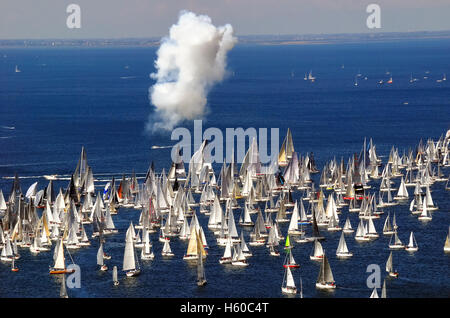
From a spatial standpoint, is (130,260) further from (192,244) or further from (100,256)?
(192,244)

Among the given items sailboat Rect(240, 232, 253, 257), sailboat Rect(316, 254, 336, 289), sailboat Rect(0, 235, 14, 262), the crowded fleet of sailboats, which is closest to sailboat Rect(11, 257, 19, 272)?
sailboat Rect(0, 235, 14, 262)

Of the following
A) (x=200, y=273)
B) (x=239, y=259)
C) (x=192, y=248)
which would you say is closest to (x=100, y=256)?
(x=192, y=248)

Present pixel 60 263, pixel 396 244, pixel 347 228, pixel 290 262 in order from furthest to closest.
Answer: pixel 347 228
pixel 396 244
pixel 290 262
pixel 60 263

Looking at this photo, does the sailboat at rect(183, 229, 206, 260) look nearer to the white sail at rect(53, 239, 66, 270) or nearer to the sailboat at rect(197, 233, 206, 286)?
the sailboat at rect(197, 233, 206, 286)

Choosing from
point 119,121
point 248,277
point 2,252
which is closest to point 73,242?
point 2,252

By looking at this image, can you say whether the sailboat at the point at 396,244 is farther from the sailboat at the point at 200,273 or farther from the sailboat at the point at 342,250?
the sailboat at the point at 200,273

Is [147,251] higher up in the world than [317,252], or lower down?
higher up
